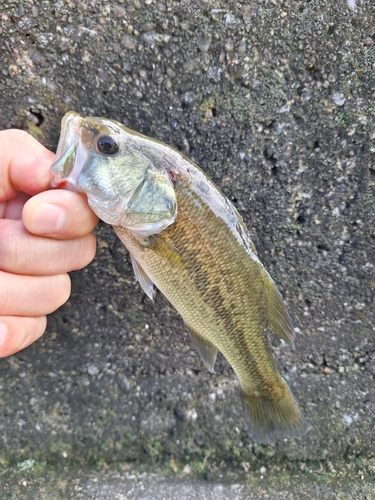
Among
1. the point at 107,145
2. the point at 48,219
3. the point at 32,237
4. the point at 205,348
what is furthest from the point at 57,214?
the point at 205,348

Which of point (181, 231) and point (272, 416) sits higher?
point (181, 231)

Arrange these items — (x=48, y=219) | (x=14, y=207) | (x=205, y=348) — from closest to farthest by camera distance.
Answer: (x=48, y=219) → (x=14, y=207) → (x=205, y=348)

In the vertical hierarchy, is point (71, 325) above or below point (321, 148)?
below

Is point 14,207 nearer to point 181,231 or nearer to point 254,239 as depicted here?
point 181,231

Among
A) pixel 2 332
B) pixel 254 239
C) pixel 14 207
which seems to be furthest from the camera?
pixel 254 239

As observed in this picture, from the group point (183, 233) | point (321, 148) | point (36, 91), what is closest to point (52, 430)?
point (183, 233)

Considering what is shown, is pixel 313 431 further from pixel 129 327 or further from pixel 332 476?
pixel 129 327

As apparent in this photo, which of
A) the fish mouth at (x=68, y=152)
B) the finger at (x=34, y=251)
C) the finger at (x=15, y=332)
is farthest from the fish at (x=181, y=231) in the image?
the finger at (x=15, y=332)
